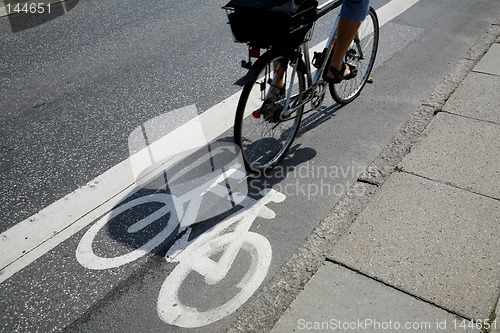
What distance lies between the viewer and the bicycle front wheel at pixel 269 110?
373 cm

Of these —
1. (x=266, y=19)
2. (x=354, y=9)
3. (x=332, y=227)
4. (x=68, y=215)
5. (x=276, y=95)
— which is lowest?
(x=332, y=227)

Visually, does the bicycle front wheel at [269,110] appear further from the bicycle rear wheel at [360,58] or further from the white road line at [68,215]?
the bicycle rear wheel at [360,58]

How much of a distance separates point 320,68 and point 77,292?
8.47 feet

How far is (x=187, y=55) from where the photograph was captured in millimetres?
6211

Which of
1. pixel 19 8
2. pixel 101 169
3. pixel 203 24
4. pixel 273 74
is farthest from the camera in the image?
pixel 19 8

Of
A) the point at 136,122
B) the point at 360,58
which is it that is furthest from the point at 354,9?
the point at 136,122

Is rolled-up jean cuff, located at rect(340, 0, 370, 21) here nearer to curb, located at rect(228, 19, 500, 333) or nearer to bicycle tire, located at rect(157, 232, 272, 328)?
curb, located at rect(228, 19, 500, 333)

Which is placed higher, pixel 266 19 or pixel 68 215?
pixel 266 19

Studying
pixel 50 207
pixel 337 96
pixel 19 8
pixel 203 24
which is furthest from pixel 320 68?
pixel 19 8

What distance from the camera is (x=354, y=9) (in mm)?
4195

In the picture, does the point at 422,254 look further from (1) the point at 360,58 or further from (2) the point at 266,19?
(1) the point at 360,58

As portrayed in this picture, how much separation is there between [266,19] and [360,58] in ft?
6.10

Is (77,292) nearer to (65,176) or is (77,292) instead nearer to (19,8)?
(65,176)

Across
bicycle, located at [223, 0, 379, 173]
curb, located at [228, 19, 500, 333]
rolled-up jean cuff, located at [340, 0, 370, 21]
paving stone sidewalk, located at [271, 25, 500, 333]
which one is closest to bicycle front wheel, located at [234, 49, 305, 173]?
bicycle, located at [223, 0, 379, 173]
